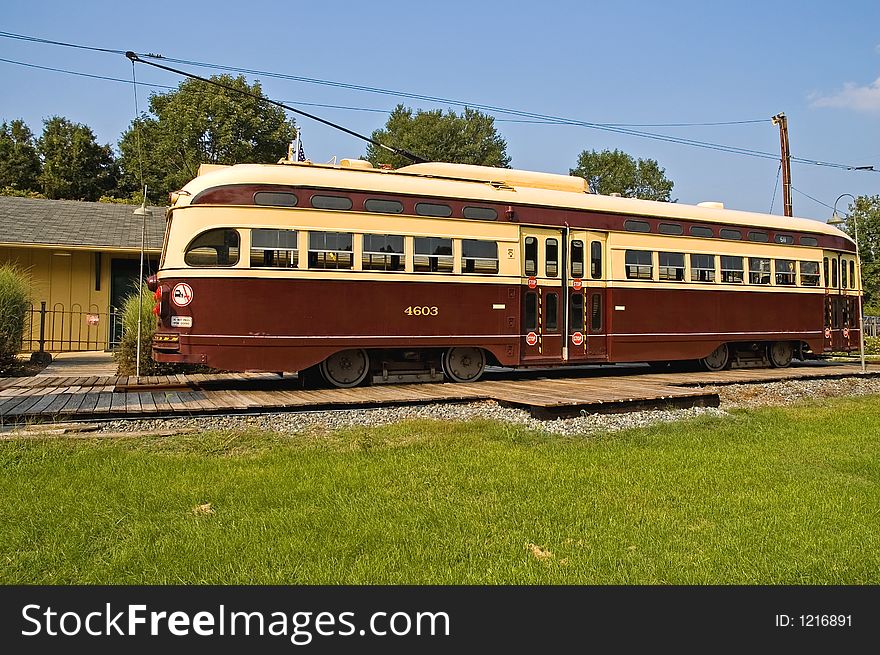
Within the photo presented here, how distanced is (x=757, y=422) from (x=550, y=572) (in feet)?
19.2

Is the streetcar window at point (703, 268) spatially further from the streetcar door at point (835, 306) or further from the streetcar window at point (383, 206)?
the streetcar window at point (383, 206)

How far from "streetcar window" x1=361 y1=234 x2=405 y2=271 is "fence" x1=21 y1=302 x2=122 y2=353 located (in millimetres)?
10027

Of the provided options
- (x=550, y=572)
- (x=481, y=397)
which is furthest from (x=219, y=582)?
(x=481, y=397)

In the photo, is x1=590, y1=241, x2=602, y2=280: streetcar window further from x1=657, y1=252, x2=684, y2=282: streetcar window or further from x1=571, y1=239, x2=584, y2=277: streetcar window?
x1=657, y1=252, x2=684, y2=282: streetcar window

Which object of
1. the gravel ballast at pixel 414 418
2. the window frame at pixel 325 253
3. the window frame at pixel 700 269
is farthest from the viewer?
the window frame at pixel 700 269

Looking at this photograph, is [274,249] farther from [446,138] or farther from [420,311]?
[446,138]

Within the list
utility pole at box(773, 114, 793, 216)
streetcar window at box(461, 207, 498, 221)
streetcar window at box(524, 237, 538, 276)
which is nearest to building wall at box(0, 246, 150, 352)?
streetcar window at box(461, 207, 498, 221)

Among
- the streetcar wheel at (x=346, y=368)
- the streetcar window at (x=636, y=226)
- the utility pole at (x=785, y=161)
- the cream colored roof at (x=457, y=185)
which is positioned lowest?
the streetcar wheel at (x=346, y=368)

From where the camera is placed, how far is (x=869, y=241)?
151 ft

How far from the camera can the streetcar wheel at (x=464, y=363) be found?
37.0ft

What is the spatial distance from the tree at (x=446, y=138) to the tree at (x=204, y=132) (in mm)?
12222

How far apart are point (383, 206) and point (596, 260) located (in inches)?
160

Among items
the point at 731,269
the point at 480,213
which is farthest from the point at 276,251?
the point at 731,269

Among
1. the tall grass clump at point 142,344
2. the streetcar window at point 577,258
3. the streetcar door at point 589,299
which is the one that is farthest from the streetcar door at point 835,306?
the tall grass clump at point 142,344
